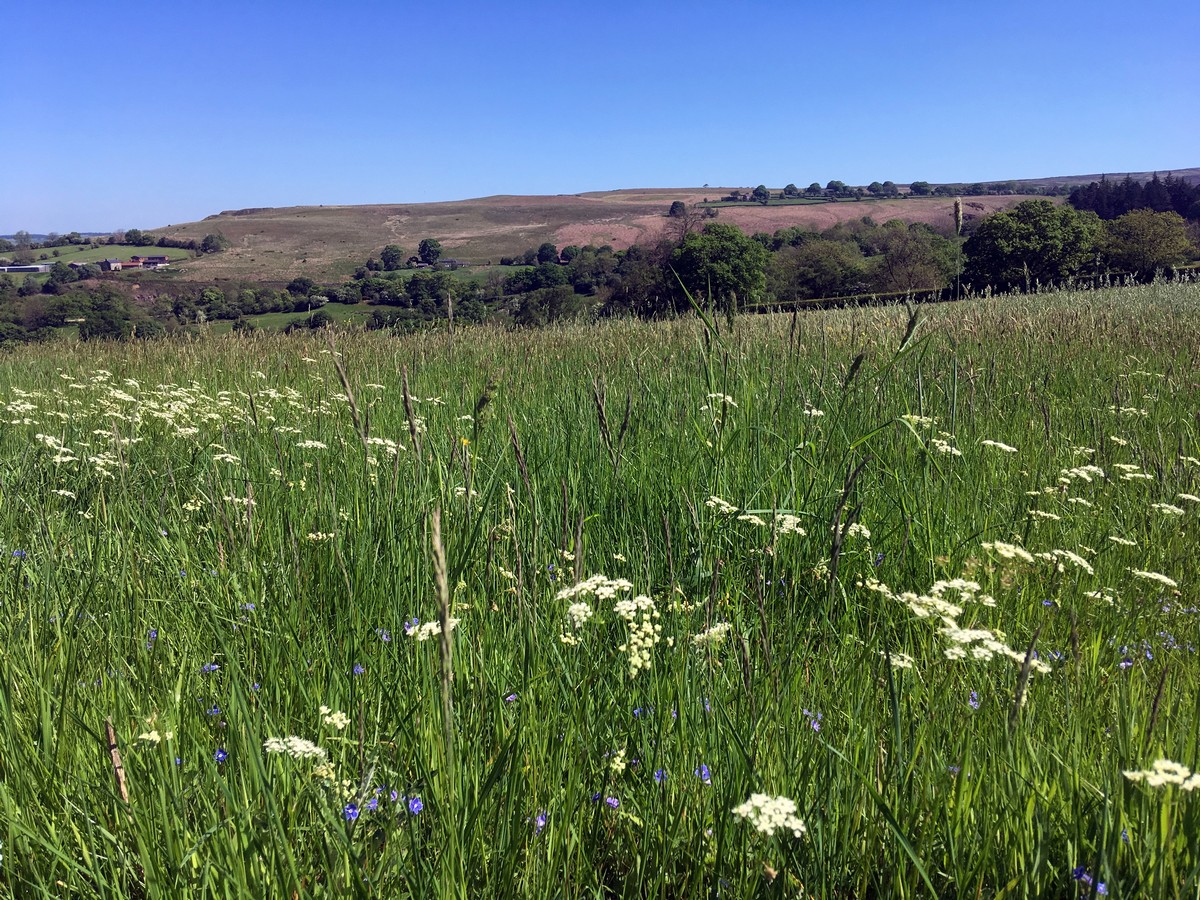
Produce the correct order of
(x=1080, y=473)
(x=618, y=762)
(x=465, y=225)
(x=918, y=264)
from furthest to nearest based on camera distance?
(x=465, y=225) → (x=918, y=264) → (x=1080, y=473) → (x=618, y=762)

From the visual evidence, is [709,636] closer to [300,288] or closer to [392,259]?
[300,288]

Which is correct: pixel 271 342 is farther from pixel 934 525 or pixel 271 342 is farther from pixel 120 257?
pixel 120 257

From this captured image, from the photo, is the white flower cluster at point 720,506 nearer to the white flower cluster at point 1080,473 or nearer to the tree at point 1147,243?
the white flower cluster at point 1080,473

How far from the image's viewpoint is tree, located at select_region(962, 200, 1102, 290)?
141 feet

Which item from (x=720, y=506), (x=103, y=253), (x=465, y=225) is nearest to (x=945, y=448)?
(x=720, y=506)

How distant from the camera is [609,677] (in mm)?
1623

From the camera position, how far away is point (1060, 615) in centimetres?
216

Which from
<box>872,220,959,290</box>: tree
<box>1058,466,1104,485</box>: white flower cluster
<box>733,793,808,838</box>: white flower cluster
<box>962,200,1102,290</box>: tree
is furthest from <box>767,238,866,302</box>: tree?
<box>733,793,808,838</box>: white flower cluster

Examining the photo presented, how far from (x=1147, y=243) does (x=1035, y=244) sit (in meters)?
12.0

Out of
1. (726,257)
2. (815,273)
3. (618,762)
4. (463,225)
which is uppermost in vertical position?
(463,225)

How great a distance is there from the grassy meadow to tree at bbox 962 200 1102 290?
45.4 m

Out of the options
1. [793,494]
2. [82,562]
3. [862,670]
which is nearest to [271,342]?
[82,562]

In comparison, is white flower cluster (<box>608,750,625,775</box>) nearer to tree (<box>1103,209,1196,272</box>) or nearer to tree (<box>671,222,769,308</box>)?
tree (<box>671,222,769,308</box>)

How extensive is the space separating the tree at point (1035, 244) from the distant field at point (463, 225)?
20.8m
